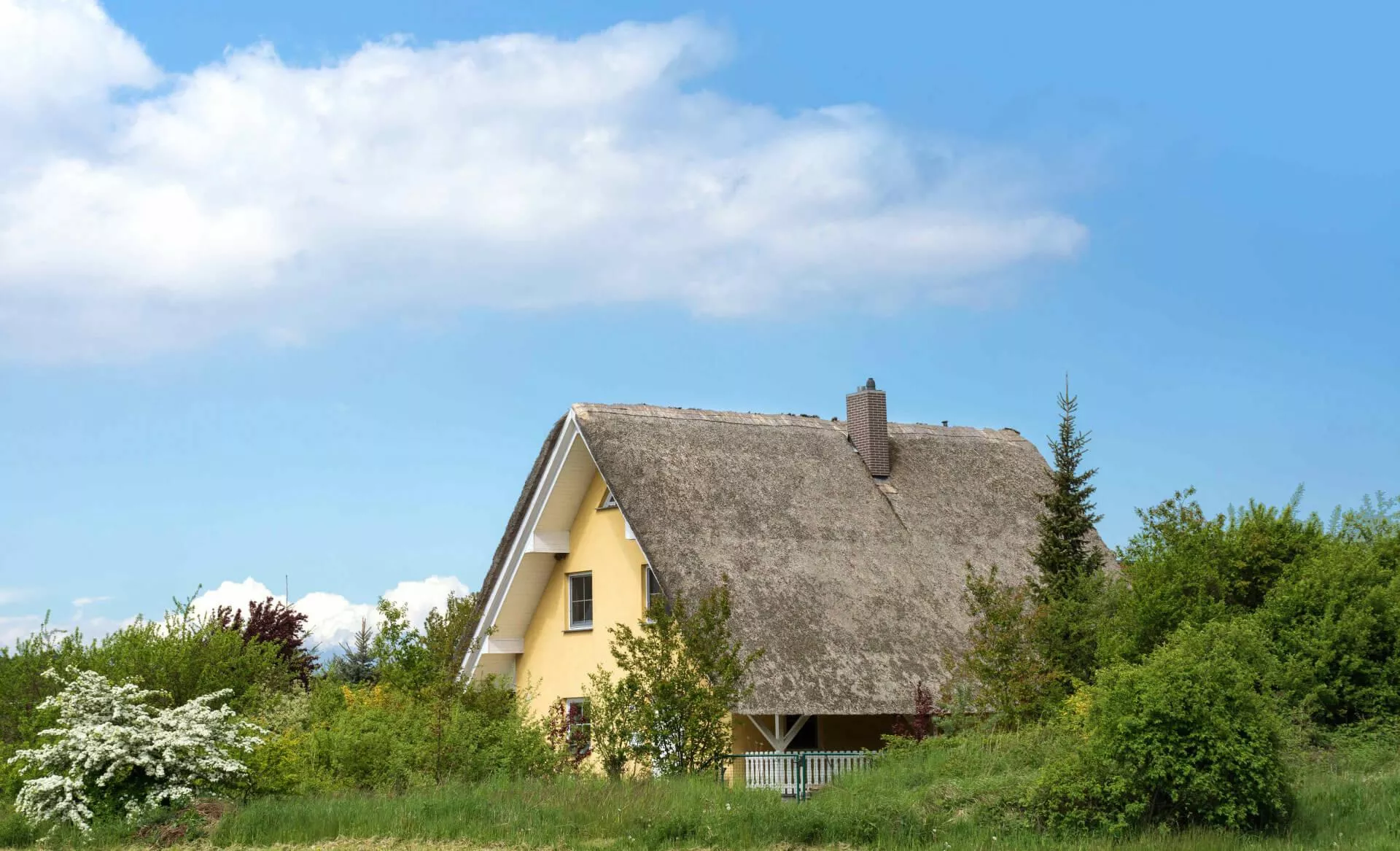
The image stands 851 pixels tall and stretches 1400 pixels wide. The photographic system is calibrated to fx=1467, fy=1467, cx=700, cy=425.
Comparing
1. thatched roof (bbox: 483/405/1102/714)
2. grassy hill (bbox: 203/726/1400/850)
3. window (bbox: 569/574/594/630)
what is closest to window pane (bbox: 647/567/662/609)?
thatched roof (bbox: 483/405/1102/714)

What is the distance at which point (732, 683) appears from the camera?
74.6ft

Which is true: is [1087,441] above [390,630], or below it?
above

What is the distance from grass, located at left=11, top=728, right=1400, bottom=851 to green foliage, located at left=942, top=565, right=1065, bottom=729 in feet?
14.6

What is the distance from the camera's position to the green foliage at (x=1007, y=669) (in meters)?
22.9

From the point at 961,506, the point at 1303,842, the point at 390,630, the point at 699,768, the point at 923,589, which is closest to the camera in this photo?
the point at 1303,842

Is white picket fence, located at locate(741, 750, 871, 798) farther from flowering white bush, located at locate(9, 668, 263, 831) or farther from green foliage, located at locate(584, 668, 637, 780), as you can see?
flowering white bush, located at locate(9, 668, 263, 831)

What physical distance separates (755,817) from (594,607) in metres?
12.7

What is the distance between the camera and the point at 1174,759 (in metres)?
15.7

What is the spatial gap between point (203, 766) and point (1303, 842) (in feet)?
41.9

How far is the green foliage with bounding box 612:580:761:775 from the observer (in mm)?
20922

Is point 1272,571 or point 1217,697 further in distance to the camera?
point 1272,571

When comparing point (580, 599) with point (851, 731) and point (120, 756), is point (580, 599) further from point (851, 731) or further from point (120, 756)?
point (120, 756)

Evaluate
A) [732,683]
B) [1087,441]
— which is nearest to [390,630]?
[732,683]

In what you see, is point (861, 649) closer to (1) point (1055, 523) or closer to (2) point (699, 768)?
(1) point (1055, 523)
